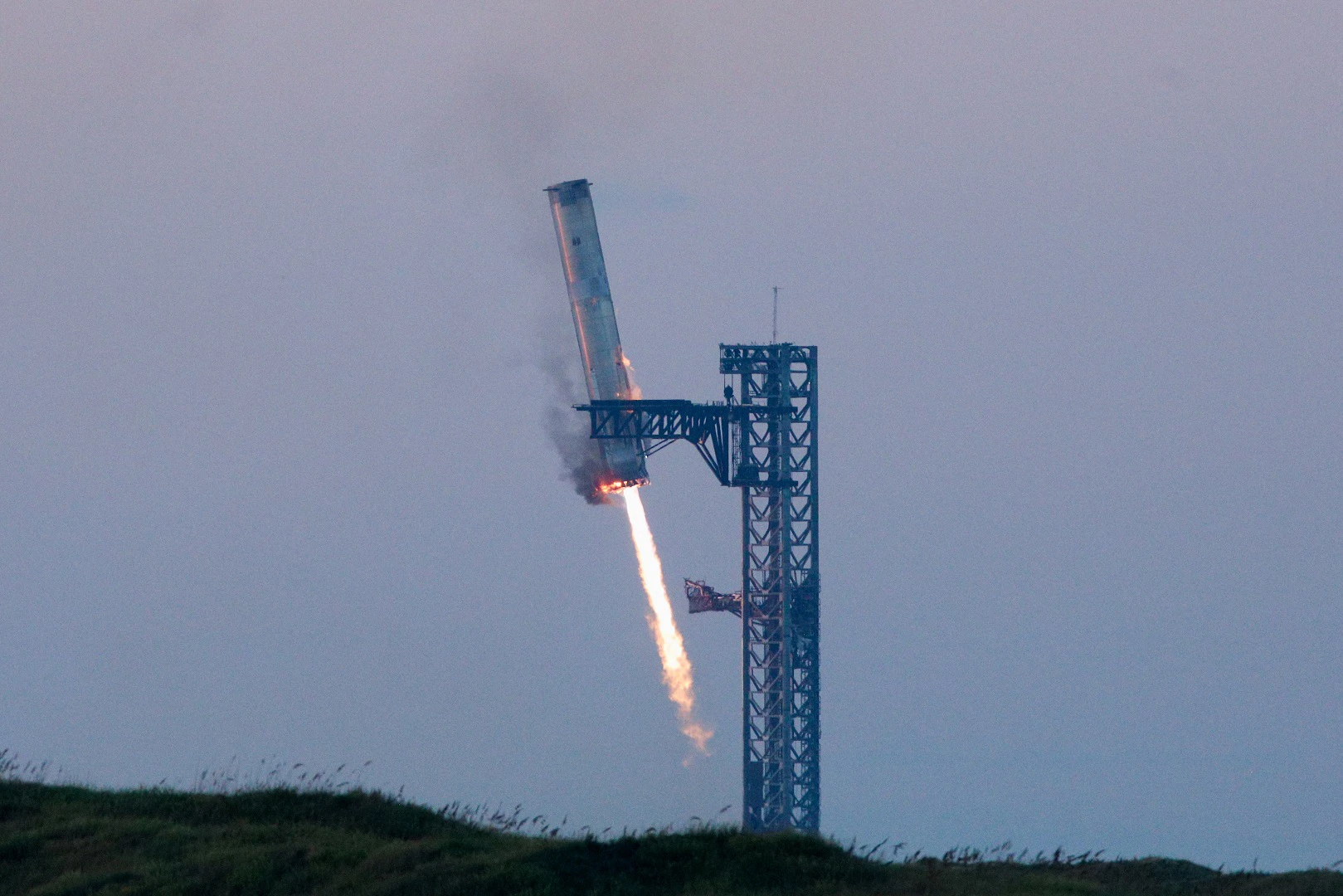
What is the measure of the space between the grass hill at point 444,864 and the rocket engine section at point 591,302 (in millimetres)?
33530

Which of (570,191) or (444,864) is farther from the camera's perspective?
(570,191)

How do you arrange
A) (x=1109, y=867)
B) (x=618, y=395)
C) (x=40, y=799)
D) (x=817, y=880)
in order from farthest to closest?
(x=618, y=395)
(x=40, y=799)
(x=1109, y=867)
(x=817, y=880)

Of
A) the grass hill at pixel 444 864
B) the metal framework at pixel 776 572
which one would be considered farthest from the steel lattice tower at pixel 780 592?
the grass hill at pixel 444 864

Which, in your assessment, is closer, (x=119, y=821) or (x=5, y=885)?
(x=5, y=885)

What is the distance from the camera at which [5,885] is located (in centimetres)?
2425

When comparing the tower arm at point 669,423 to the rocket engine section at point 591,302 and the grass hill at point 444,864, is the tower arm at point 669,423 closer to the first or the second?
the rocket engine section at point 591,302

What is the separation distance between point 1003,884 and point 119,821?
41.5 ft

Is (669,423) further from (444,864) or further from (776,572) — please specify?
(444,864)

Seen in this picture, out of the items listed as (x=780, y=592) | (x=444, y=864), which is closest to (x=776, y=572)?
(x=780, y=592)

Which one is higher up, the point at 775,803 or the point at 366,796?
the point at 366,796

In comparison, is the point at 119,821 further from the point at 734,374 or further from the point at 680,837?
the point at 734,374

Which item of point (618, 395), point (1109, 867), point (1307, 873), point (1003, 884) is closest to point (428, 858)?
point (1003, 884)

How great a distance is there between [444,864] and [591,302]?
125 ft

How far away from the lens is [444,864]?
23.0 meters
